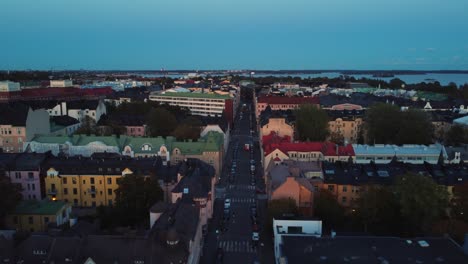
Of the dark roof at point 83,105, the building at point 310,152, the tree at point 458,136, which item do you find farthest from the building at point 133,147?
the tree at point 458,136

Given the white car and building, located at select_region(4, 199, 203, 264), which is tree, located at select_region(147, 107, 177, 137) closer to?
the white car

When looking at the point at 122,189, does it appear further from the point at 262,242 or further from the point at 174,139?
the point at 174,139

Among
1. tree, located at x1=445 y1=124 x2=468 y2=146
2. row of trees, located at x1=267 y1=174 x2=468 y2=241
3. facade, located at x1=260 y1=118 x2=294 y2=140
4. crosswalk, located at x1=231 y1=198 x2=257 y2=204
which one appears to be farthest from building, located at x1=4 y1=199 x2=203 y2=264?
tree, located at x1=445 y1=124 x2=468 y2=146

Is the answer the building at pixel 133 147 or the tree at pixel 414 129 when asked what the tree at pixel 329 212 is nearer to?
the building at pixel 133 147

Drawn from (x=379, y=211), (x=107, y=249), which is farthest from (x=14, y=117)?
(x=379, y=211)

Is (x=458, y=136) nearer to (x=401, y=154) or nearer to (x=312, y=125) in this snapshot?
(x=401, y=154)
